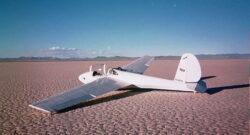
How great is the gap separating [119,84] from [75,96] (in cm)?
309

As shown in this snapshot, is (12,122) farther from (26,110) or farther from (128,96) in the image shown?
(128,96)

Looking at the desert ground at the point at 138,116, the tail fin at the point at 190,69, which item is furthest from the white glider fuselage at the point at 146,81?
the desert ground at the point at 138,116

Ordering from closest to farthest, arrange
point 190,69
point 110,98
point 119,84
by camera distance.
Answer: point 190,69 → point 110,98 → point 119,84

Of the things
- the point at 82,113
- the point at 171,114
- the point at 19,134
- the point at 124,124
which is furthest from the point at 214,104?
the point at 19,134

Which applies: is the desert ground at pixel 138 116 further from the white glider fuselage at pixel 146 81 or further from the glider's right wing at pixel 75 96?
the white glider fuselage at pixel 146 81

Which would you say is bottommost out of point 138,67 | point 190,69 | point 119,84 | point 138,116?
point 138,116

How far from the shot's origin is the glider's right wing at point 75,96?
306 inches

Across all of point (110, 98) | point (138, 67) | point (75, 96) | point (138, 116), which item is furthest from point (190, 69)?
point (138, 67)

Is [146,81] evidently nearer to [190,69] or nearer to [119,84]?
[119,84]

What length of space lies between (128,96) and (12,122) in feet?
19.2

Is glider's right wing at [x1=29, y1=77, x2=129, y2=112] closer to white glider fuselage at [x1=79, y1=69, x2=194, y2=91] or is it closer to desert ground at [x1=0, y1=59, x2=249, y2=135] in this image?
desert ground at [x1=0, y1=59, x2=249, y2=135]

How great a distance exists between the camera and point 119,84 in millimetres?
11203

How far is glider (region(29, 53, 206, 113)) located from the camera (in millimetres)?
8188

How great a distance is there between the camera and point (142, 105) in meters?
9.25
